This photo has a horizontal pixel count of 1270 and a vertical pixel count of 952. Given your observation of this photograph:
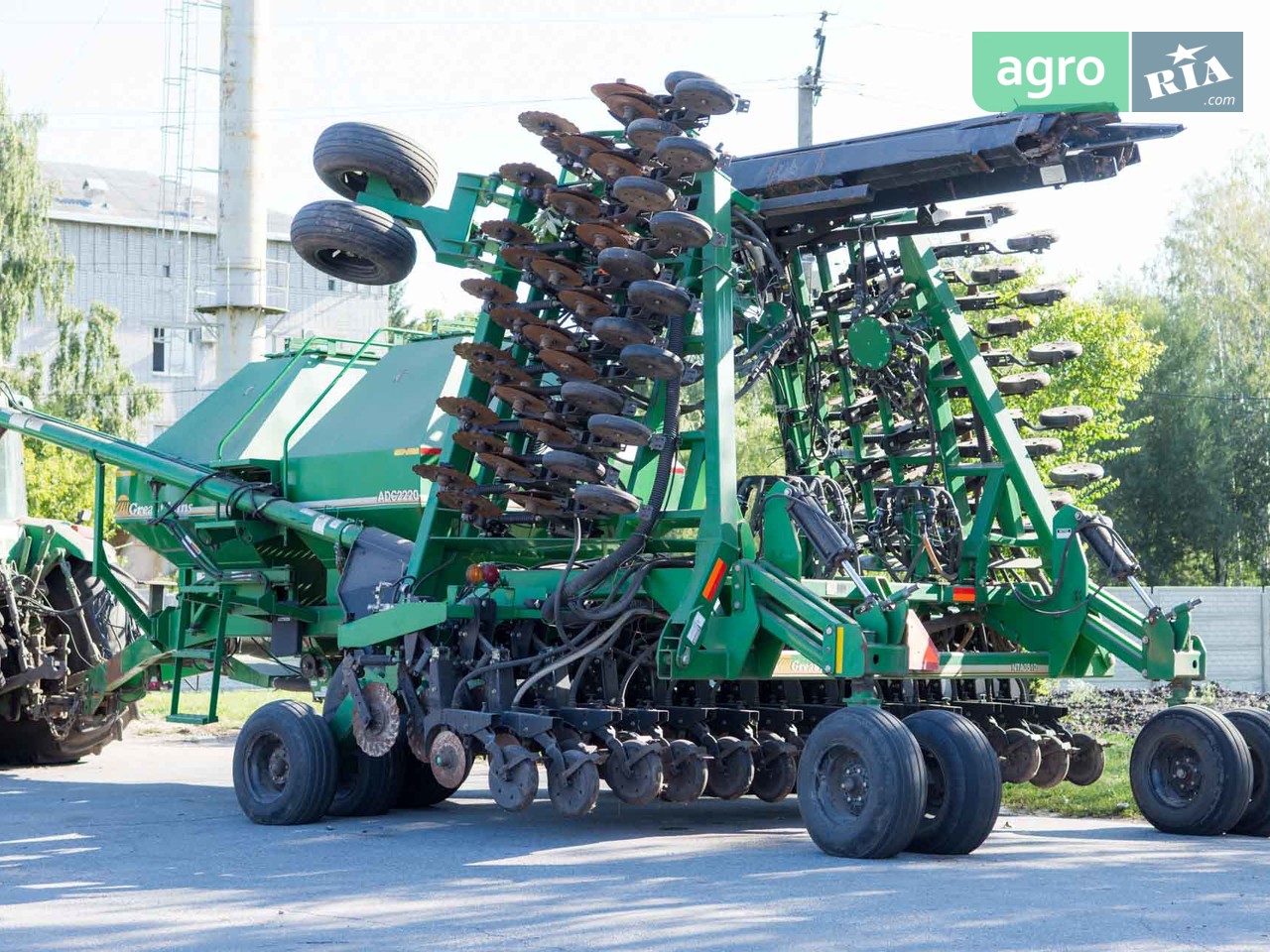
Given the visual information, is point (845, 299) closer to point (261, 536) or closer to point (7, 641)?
point (261, 536)

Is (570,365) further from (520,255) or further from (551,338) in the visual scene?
(520,255)

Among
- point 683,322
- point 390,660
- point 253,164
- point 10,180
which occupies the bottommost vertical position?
point 390,660

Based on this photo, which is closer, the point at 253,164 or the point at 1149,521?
the point at 253,164

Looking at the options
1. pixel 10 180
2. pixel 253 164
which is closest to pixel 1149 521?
pixel 253 164

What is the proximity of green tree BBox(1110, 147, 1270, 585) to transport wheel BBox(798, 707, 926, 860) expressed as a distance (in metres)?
35.7

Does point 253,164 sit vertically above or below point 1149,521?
above

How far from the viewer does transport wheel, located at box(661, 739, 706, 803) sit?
959 cm

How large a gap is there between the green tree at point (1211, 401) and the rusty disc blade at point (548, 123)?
3437 centimetres

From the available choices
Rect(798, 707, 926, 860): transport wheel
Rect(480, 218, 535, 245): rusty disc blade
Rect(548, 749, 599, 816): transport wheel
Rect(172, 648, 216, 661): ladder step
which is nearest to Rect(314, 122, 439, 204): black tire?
Rect(480, 218, 535, 245): rusty disc blade

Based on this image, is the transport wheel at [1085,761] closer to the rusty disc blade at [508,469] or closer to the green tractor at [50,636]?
the rusty disc blade at [508,469]

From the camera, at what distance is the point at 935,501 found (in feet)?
35.7

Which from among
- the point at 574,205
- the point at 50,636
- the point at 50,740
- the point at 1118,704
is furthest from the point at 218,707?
the point at 574,205

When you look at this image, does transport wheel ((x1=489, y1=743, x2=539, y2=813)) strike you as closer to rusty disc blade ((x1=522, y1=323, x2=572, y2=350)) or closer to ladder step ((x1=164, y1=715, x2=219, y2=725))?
rusty disc blade ((x1=522, y1=323, x2=572, y2=350))

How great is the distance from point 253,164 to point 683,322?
19103 mm
